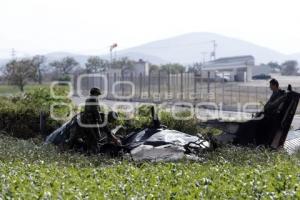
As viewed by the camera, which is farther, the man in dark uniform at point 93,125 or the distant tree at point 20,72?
the distant tree at point 20,72

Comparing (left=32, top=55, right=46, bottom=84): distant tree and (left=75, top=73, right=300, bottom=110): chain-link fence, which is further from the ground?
(left=32, top=55, right=46, bottom=84): distant tree

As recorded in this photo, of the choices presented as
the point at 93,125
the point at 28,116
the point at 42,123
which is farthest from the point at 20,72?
the point at 93,125

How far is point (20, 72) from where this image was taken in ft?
174

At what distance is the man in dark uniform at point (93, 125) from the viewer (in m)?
11.8

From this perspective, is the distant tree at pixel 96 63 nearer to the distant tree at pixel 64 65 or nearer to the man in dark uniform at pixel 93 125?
the distant tree at pixel 64 65

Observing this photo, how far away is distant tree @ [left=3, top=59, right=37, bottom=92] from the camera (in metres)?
52.7

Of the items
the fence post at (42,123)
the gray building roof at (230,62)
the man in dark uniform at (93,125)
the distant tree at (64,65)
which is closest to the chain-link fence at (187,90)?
the fence post at (42,123)

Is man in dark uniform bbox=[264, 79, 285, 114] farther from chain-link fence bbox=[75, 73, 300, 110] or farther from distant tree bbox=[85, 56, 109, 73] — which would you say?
distant tree bbox=[85, 56, 109, 73]

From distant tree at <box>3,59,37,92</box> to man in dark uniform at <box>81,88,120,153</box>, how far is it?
3990 centimetres

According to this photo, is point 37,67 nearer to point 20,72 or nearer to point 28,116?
point 20,72

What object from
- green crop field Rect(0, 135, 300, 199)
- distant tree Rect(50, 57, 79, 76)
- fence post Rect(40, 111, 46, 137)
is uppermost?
distant tree Rect(50, 57, 79, 76)

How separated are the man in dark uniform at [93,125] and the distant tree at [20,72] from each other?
131ft

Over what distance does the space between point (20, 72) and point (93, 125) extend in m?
42.5

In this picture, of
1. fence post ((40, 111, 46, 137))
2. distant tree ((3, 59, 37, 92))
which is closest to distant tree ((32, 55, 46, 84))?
distant tree ((3, 59, 37, 92))
